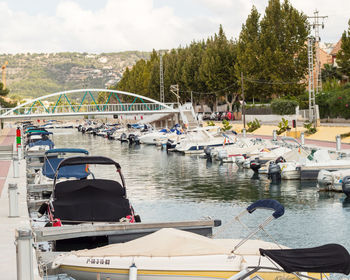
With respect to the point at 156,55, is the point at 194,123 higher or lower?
lower

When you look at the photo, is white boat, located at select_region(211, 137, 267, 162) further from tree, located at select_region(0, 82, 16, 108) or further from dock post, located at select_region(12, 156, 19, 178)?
tree, located at select_region(0, 82, 16, 108)

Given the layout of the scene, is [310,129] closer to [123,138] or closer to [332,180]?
[332,180]

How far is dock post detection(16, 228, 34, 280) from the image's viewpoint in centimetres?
1043

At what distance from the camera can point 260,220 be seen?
80.6ft

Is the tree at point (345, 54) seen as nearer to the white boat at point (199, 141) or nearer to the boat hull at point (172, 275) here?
the white boat at point (199, 141)

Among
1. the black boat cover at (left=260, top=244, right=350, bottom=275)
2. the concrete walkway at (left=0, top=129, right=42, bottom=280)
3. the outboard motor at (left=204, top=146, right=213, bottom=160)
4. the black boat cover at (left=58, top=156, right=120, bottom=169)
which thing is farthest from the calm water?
the outboard motor at (left=204, top=146, right=213, bottom=160)

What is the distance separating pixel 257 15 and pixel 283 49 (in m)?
7.53

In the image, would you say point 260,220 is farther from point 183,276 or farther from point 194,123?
point 194,123

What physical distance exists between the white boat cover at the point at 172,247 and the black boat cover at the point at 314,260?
4.76 ft

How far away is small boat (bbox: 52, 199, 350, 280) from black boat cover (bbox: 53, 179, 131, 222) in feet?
17.8

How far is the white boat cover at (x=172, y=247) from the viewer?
11875 millimetres

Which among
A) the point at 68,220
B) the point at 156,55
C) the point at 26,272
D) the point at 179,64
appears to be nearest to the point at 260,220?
the point at 68,220

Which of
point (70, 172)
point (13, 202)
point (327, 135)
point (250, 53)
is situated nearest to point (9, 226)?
point (13, 202)

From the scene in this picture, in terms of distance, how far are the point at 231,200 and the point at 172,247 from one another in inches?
741
